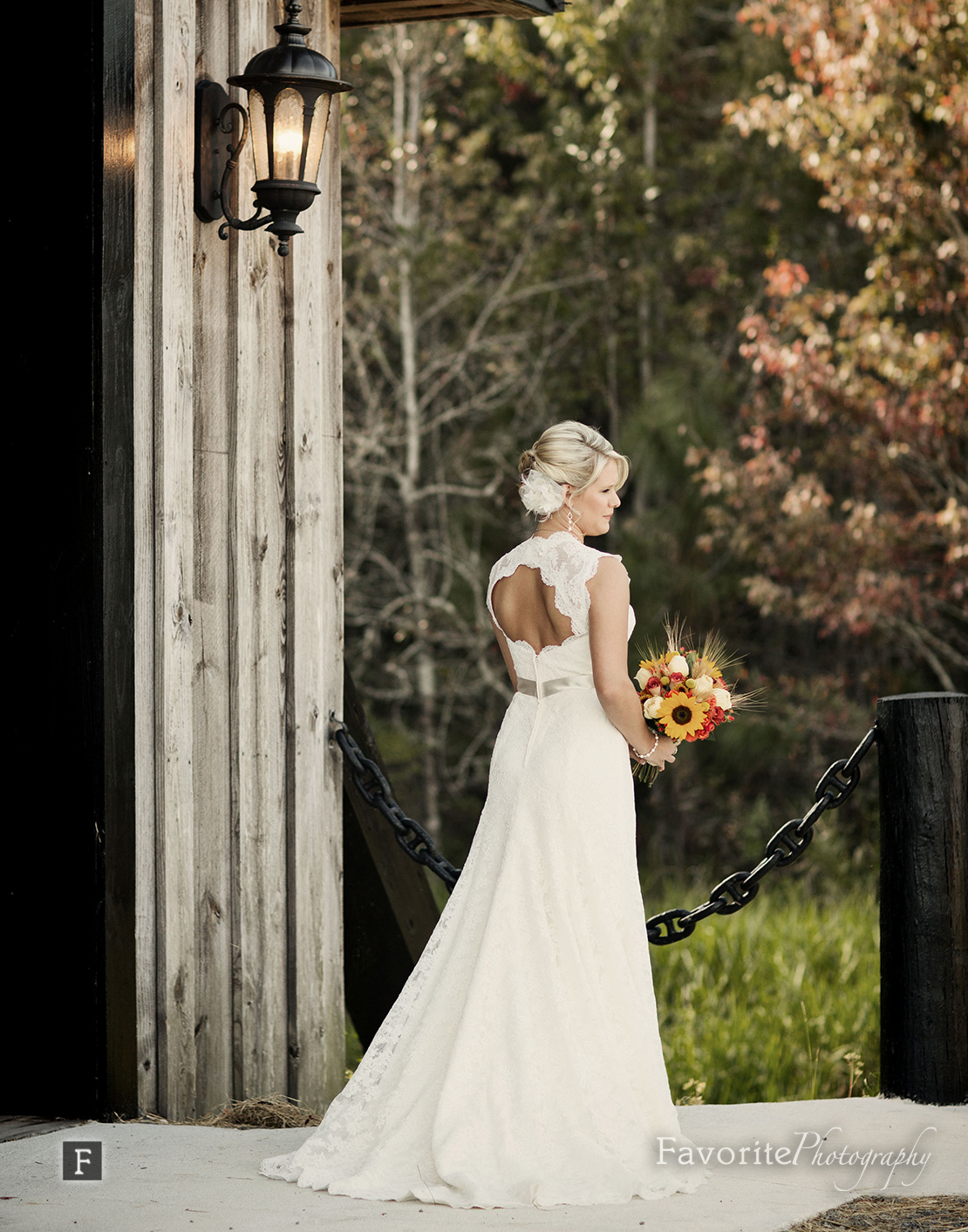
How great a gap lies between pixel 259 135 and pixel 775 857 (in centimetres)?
261

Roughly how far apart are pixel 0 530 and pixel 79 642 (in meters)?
0.42

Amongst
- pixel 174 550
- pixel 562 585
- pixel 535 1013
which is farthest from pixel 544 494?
pixel 535 1013

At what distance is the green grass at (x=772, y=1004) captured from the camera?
273 inches

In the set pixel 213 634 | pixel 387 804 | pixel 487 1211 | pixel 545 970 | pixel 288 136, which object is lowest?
pixel 487 1211

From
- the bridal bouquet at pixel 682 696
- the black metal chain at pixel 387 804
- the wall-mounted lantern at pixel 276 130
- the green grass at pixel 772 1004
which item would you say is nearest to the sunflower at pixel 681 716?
the bridal bouquet at pixel 682 696

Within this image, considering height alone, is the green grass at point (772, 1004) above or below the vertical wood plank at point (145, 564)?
below

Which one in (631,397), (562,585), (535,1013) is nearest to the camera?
(535,1013)

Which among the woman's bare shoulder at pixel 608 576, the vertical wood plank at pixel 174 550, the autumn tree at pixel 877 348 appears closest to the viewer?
the woman's bare shoulder at pixel 608 576

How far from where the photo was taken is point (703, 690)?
3.91 meters

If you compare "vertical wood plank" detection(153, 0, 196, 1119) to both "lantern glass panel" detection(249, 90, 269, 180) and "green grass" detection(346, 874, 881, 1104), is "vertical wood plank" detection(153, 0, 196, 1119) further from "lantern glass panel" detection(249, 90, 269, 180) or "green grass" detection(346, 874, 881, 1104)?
"green grass" detection(346, 874, 881, 1104)

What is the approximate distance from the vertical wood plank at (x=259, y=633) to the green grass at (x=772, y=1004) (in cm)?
236

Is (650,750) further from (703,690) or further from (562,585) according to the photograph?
(562,585)

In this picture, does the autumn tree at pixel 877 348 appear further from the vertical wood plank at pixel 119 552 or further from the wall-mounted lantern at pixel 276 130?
the vertical wood plank at pixel 119 552

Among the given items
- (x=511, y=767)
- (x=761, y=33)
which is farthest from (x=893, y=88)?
(x=511, y=767)
